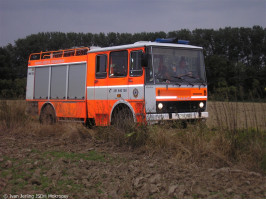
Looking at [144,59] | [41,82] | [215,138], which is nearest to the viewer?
[215,138]

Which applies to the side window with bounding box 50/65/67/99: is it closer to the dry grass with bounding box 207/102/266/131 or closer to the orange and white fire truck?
the orange and white fire truck

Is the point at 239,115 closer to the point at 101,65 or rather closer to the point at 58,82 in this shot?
the point at 101,65

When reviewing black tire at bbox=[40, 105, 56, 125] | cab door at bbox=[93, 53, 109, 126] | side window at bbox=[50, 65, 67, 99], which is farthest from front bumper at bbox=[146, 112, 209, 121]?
black tire at bbox=[40, 105, 56, 125]

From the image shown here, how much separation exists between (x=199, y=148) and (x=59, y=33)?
5321 cm

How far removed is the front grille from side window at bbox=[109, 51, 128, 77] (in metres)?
1.63

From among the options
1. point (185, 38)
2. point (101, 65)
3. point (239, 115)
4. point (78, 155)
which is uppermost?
point (185, 38)

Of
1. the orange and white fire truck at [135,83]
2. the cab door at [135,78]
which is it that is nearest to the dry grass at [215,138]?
the orange and white fire truck at [135,83]

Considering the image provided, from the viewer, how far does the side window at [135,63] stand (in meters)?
11.0

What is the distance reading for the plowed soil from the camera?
5375 mm

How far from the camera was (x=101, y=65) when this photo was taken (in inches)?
496

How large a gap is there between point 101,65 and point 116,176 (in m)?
6.75

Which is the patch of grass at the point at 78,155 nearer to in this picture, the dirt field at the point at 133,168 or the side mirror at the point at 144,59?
the dirt field at the point at 133,168

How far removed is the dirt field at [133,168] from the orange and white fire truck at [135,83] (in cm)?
133

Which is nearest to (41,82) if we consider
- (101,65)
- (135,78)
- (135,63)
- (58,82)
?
(58,82)
